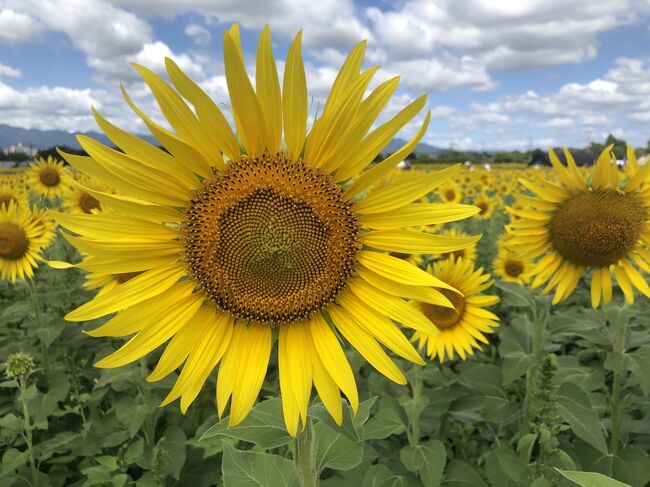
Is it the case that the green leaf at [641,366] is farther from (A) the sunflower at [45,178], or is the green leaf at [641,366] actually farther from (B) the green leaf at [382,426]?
(A) the sunflower at [45,178]

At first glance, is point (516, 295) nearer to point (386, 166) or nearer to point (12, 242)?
point (386, 166)

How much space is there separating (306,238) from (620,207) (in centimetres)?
279

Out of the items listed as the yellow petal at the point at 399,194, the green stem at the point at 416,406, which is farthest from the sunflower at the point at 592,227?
the yellow petal at the point at 399,194

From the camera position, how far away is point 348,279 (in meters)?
1.98

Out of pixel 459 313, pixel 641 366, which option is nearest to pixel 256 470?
pixel 459 313

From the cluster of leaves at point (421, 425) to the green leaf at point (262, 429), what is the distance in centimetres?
3

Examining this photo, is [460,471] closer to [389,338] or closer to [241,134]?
[389,338]

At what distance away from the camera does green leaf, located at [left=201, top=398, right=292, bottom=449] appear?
193cm

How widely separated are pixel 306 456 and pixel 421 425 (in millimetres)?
2142

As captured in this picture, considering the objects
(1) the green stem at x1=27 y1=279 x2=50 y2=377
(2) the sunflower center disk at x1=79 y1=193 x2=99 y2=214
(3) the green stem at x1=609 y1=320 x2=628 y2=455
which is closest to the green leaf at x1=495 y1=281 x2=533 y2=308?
(3) the green stem at x1=609 y1=320 x2=628 y2=455

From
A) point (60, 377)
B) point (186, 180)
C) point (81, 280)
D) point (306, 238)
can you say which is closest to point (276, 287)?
point (306, 238)

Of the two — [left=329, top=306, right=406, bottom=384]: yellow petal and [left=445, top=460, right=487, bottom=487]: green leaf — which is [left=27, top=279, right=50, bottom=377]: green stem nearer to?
[left=445, top=460, right=487, bottom=487]: green leaf

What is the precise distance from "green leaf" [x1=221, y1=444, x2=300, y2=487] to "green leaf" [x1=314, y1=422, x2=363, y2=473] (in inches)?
4.8

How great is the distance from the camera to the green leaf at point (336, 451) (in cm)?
209
